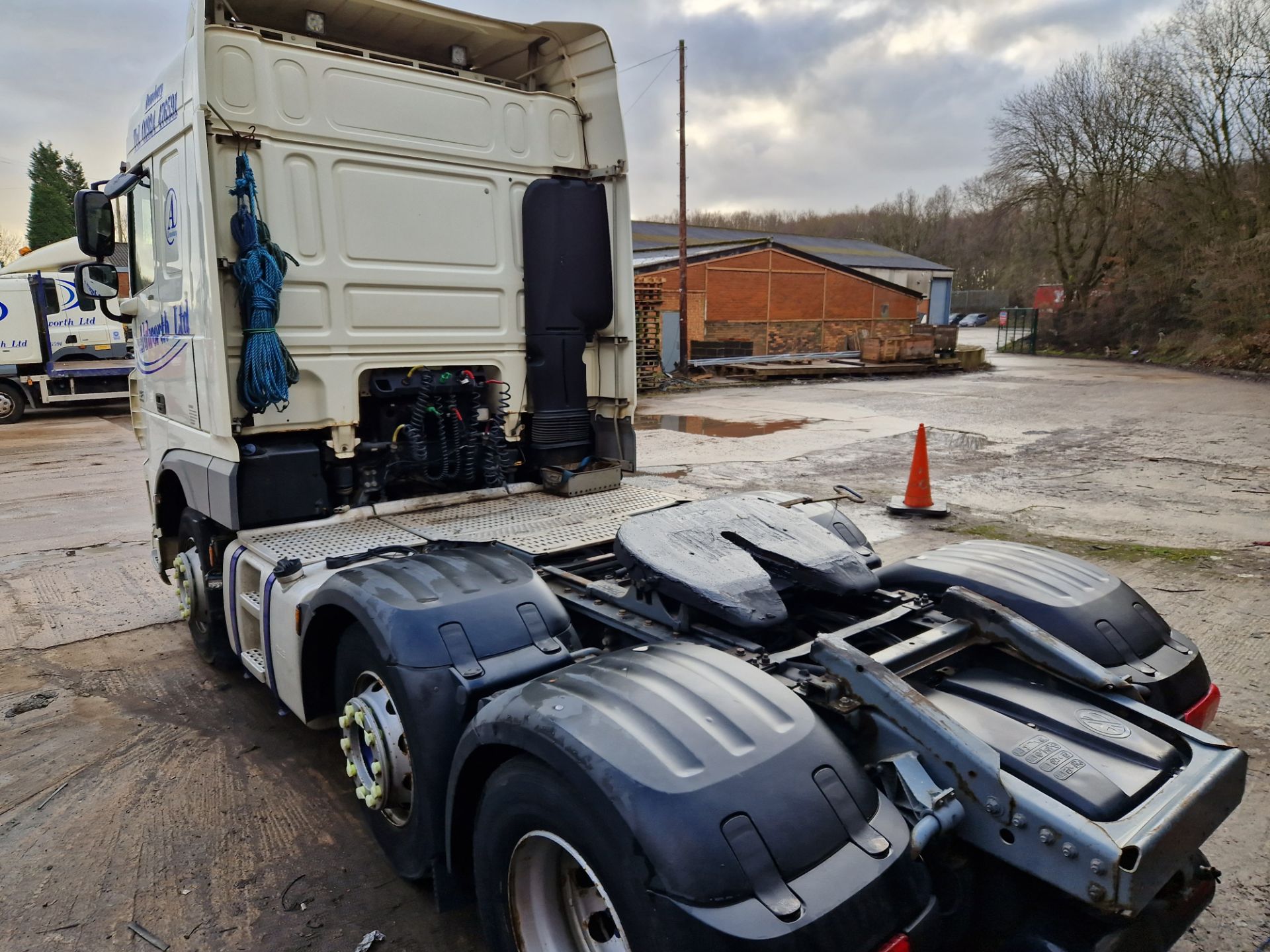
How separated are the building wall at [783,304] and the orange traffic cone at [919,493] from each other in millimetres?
18063

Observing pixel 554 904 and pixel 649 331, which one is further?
pixel 649 331

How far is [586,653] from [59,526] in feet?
24.5

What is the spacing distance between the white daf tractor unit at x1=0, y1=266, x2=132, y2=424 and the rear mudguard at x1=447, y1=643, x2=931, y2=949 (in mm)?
17404

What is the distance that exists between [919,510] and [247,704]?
606 centimetres

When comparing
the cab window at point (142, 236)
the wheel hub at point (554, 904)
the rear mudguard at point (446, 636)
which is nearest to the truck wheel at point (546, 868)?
the wheel hub at point (554, 904)

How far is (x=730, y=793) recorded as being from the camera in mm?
1666

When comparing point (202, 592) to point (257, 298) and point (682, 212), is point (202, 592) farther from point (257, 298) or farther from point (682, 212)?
point (682, 212)

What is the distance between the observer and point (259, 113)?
3686mm

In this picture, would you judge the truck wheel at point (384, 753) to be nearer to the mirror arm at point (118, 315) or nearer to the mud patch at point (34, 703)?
the mud patch at point (34, 703)

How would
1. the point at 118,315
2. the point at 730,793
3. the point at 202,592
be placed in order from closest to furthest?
1. the point at 730,793
2. the point at 202,592
3. the point at 118,315

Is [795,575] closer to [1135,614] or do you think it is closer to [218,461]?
[1135,614]

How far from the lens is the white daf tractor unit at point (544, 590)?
1736mm

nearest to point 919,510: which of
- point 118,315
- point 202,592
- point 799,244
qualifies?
point 202,592

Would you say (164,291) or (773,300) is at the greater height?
(773,300)
